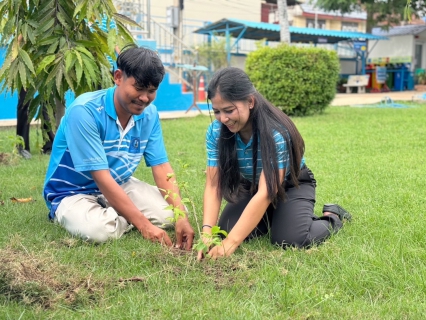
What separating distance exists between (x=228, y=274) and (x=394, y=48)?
24963mm

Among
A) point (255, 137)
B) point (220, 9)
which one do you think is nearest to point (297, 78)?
→ point (255, 137)

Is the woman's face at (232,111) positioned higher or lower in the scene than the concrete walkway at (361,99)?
higher

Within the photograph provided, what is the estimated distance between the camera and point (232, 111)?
279cm

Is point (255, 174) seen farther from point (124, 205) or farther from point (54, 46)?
point (54, 46)

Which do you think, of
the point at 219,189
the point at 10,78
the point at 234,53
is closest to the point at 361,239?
the point at 219,189

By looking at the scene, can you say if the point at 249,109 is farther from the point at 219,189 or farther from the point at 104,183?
the point at 104,183

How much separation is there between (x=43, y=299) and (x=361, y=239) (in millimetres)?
1694

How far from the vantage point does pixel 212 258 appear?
2717mm

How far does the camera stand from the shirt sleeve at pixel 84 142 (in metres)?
3.04

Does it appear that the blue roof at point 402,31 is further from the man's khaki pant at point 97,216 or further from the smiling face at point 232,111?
the smiling face at point 232,111

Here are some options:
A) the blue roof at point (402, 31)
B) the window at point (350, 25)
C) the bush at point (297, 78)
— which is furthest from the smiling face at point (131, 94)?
the window at point (350, 25)

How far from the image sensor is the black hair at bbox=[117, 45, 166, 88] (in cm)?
284

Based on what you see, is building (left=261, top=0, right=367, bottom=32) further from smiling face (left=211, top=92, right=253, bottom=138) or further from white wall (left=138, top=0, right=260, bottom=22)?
smiling face (left=211, top=92, right=253, bottom=138)

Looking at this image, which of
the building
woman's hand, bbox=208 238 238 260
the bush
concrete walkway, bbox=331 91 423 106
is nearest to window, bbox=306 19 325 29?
the building
